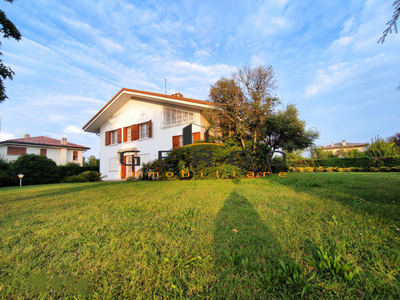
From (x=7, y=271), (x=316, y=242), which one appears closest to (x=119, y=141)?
(x=7, y=271)

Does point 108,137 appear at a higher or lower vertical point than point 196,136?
higher

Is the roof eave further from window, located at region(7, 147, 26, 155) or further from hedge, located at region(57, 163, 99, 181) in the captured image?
window, located at region(7, 147, 26, 155)

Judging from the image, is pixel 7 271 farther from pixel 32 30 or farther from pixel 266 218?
pixel 32 30

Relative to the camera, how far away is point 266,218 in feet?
8.73

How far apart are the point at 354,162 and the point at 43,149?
39.0 meters

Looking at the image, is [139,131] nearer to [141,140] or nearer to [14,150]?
[141,140]

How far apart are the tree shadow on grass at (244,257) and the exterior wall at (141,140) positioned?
9710 mm

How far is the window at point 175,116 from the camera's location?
1281cm

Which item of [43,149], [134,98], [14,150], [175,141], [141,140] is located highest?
[134,98]

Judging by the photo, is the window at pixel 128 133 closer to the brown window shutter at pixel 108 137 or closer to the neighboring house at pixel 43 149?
the brown window shutter at pixel 108 137

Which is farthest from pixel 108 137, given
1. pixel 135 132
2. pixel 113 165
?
pixel 135 132

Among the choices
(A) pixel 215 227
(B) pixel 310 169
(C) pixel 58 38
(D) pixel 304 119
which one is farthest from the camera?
(B) pixel 310 169

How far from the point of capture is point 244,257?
1.65 m

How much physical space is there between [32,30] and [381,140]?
2989 centimetres
